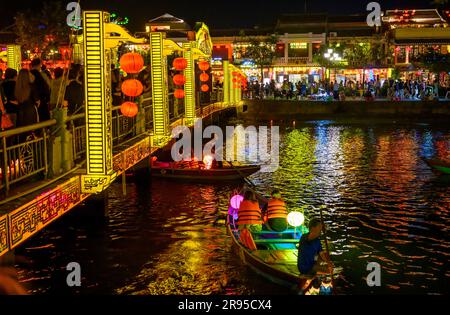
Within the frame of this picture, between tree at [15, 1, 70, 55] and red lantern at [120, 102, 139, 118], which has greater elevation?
tree at [15, 1, 70, 55]

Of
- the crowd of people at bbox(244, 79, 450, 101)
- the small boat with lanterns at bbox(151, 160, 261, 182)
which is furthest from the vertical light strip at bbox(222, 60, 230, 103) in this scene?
the small boat with lanterns at bbox(151, 160, 261, 182)

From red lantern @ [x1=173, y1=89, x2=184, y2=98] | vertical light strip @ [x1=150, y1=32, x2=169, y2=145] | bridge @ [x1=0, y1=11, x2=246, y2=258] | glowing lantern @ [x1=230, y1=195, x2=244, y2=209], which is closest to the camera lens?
bridge @ [x1=0, y1=11, x2=246, y2=258]

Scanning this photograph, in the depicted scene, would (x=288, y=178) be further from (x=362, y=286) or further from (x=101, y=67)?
(x=101, y=67)

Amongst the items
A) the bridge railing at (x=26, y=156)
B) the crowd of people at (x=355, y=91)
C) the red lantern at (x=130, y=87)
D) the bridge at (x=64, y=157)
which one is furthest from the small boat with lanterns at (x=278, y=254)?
the crowd of people at (x=355, y=91)

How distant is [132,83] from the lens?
14.0 meters

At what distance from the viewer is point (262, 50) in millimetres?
58469

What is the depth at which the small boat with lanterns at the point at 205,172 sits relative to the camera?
21719 millimetres

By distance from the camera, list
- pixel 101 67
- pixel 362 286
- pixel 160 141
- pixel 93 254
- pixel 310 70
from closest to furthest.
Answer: pixel 101 67, pixel 362 286, pixel 93 254, pixel 160 141, pixel 310 70

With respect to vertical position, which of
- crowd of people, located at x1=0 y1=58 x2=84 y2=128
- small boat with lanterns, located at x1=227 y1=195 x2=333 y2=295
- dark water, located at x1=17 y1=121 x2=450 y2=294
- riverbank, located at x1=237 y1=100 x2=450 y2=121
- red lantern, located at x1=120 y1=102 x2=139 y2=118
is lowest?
dark water, located at x1=17 y1=121 x2=450 y2=294

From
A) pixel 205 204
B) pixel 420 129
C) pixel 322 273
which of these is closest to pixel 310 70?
pixel 420 129

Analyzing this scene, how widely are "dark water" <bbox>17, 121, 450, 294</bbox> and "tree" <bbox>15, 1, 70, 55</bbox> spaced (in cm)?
2104

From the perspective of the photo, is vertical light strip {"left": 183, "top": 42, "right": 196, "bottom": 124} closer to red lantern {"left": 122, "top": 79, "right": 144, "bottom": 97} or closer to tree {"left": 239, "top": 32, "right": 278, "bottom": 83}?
red lantern {"left": 122, "top": 79, "right": 144, "bottom": 97}

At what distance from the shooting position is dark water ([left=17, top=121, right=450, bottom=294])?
12.2 m
